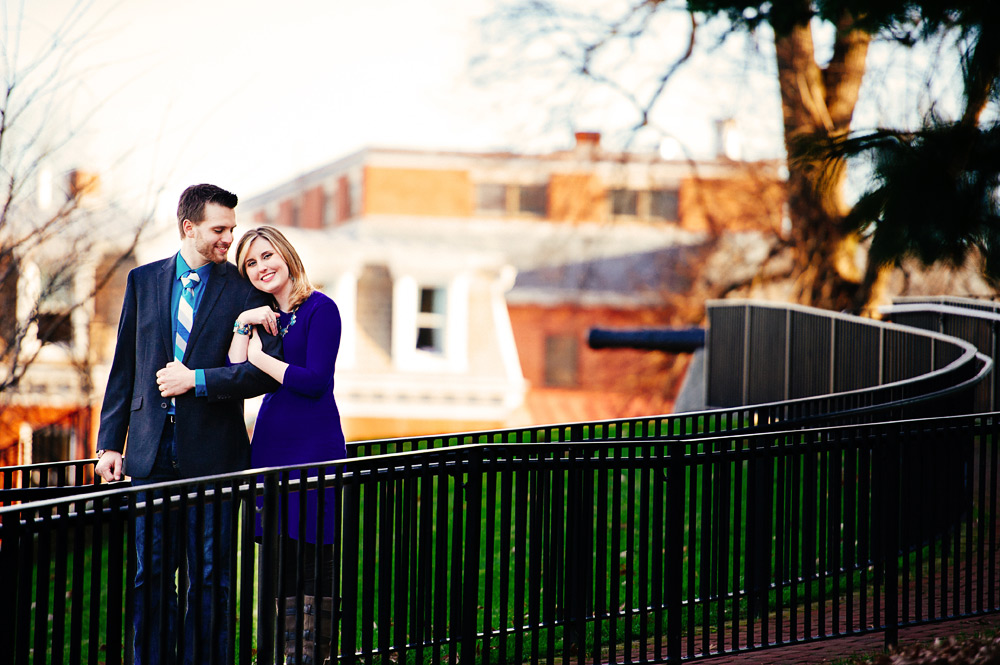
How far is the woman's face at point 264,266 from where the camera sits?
4.91 m

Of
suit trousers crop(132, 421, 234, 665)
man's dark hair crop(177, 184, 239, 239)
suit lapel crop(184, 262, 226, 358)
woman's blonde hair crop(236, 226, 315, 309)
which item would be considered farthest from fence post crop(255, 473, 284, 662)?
man's dark hair crop(177, 184, 239, 239)

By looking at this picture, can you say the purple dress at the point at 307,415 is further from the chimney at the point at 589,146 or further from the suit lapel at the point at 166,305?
the chimney at the point at 589,146

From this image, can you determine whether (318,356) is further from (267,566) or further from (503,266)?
(503,266)

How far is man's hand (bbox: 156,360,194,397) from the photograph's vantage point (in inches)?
183

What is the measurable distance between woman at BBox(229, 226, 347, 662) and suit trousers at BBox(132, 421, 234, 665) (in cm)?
35

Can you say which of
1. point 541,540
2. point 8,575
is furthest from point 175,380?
point 541,540

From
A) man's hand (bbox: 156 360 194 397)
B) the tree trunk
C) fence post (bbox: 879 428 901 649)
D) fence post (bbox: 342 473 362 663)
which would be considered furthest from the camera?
the tree trunk

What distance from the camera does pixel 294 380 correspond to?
481 centimetres

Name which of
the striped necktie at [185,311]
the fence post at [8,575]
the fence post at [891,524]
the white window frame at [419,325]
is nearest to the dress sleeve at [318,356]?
the striped necktie at [185,311]

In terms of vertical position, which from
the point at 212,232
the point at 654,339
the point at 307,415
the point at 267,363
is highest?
the point at 212,232

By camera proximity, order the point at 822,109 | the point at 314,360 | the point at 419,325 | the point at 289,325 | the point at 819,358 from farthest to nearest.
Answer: the point at 419,325 < the point at 822,109 < the point at 819,358 < the point at 289,325 < the point at 314,360

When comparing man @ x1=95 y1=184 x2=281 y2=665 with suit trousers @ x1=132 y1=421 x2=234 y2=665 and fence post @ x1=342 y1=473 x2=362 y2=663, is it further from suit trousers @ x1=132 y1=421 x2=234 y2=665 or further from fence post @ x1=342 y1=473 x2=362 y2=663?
fence post @ x1=342 y1=473 x2=362 y2=663

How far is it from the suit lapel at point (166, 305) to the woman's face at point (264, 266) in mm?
341

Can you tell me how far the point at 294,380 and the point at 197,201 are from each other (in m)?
0.90
